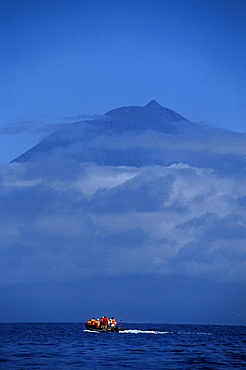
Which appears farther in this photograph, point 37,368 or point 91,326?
point 91,326

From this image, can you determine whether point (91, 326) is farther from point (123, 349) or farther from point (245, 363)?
point (245, 363)

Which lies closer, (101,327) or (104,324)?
(104,324)

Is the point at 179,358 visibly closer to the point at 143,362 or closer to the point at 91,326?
the point at 143,362

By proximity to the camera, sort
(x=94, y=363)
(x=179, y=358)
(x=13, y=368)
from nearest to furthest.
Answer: (x=13, y=368) < (x=94, y=363) < (x=179, y=358)

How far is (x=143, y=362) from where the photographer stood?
59438 mm

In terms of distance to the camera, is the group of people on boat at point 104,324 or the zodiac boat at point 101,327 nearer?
the zodiac boat at point 101,327

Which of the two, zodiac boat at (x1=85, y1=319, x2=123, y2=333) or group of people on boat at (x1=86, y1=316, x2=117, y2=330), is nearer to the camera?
zodiac boat at (x1=85, y1=319, x2=123, y2=333)

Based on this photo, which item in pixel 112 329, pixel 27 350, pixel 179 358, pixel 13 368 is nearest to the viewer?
pixel 13 368

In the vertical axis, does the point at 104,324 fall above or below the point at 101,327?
above

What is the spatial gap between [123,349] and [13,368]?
2711 centimetres

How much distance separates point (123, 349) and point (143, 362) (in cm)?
1654

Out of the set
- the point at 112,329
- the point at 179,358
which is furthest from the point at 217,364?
the point at 112,329

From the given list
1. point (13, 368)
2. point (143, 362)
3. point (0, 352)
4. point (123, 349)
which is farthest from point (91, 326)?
point (13, 368)

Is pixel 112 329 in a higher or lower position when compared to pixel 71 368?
higher
